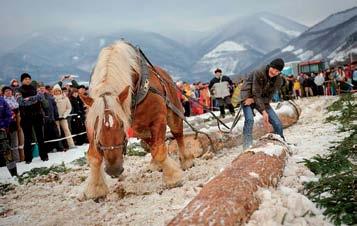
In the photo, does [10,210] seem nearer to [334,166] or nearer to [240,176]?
[240,176]

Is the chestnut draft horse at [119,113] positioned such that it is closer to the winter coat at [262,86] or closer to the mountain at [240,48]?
the winter coat at [262,86]

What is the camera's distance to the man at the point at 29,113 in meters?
8.09

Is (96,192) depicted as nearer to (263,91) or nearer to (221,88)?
(263,91)

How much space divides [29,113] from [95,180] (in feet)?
14.1

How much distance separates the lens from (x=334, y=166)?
3.98 metres

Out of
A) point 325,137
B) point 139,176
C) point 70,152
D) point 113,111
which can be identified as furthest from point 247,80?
point 70,152

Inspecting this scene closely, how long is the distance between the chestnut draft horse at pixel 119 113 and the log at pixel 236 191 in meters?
1.17

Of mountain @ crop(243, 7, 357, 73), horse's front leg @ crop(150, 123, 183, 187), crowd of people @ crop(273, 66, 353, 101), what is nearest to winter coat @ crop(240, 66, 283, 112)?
horse's front leg @ crop(150, 123, 183, 187)

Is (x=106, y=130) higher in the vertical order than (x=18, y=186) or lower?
higher

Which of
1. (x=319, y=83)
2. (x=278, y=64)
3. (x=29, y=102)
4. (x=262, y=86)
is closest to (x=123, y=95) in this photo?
(x=278, y=64)

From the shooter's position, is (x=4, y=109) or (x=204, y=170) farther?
(x=4, y=109)

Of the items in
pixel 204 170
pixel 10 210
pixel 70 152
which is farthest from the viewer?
pixel 70 152

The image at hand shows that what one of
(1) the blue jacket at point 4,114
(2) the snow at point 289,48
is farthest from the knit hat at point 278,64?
(2) the snow at point 289,48

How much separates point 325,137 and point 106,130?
431 cm
